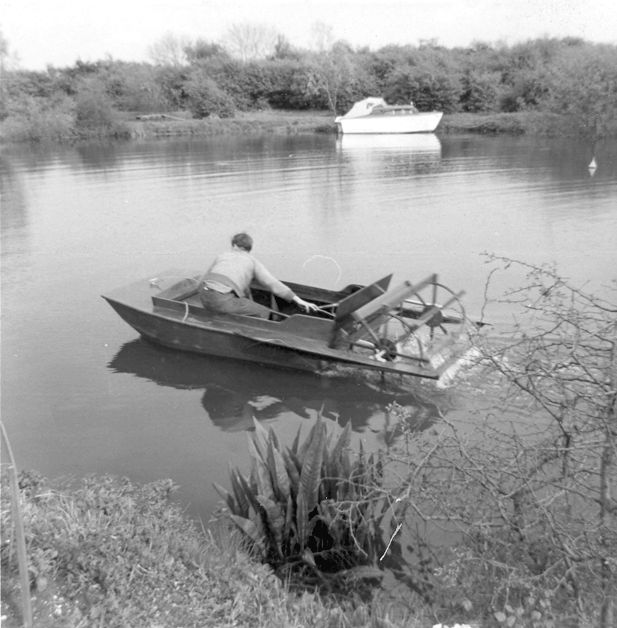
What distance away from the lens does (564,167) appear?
87.4 ft

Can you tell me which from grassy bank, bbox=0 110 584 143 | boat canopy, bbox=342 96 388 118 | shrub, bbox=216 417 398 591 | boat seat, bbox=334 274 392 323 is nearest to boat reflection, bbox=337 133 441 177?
boat canopy, bbox=342 96 388 118

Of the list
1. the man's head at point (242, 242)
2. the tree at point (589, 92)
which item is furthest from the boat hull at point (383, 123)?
the man's head at point (242, 242)

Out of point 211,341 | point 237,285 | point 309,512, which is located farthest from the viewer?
point 211,341

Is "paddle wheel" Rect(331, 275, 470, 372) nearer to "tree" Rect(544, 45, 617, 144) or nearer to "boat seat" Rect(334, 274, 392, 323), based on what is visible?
"boat seat" Rect(334, 274, 392, 323)

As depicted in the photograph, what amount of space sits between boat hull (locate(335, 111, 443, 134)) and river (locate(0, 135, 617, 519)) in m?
13.0

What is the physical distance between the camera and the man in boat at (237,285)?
8.86m

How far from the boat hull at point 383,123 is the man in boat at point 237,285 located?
40.9 metres

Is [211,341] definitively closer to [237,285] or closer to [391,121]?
[237,285]

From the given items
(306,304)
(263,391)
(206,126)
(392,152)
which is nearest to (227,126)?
(206,126)

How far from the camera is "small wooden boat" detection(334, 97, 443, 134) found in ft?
156

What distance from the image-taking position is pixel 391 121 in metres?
48.1

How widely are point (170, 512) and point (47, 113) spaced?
168ft

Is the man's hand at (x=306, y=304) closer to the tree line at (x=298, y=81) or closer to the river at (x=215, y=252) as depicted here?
the river at (x=215, y=252)

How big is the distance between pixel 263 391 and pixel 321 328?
47.5 inches
